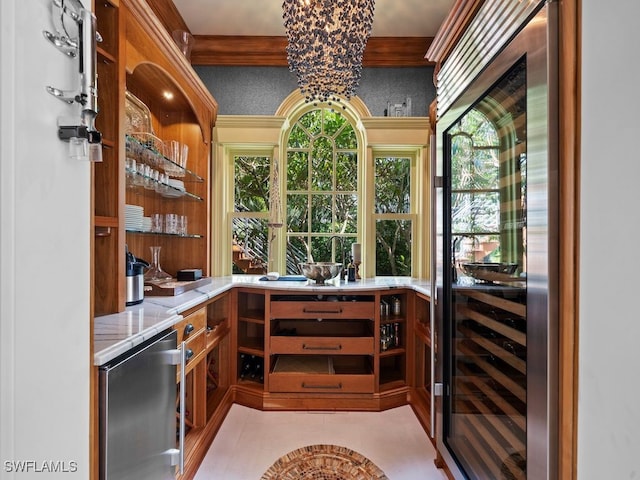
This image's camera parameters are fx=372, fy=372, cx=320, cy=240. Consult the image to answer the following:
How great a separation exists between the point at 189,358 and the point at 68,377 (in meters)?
0.99

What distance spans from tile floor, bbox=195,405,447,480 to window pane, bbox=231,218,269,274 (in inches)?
49.3

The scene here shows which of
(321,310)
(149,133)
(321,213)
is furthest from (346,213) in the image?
(149,133)

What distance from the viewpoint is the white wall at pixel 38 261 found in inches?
26.8

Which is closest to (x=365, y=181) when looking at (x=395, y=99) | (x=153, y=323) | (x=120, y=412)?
(x=395, y=99)

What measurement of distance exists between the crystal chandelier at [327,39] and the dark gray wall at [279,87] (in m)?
0.93

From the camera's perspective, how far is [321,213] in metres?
3.53

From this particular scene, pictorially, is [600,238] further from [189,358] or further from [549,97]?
[189,358]

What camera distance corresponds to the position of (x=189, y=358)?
6.09ft

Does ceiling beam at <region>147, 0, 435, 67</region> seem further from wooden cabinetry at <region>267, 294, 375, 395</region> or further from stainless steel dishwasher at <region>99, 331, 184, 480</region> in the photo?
stainless steel dishwasher at <region>99, 331, 184, 480</region>

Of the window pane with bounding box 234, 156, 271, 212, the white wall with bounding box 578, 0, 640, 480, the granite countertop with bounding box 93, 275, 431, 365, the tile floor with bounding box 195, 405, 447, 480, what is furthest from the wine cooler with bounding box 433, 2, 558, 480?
the window pane with bounding box 234, 156, 271, 212

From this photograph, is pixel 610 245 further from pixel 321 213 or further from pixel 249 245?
pixel 249 245

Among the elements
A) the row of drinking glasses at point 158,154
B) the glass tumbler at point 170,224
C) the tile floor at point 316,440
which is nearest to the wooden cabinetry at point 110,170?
the row of drinking glasses at point 158,154

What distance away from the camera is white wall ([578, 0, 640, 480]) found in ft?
2.08

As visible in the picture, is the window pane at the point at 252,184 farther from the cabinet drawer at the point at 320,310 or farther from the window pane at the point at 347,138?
the cabinet drawer at the point at 320,310
